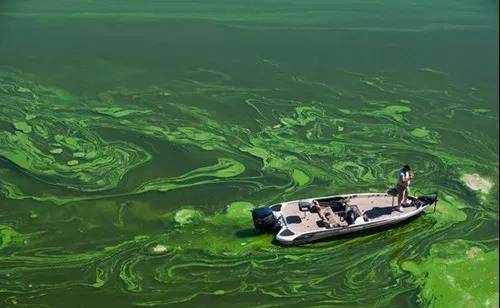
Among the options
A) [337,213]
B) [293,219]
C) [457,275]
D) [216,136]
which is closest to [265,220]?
[293,219]

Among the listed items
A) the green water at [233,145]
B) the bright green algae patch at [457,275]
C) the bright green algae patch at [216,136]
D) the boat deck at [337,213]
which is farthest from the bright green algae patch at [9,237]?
the bright green algae patch at [457,275]

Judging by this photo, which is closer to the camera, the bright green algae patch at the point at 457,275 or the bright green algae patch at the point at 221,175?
the bright green algae patch at the point at 457,275

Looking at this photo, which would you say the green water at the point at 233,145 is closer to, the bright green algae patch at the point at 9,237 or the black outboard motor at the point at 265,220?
the bright green algae patch at the point at 9,237

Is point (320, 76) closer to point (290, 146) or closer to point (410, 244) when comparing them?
point (290, 146)

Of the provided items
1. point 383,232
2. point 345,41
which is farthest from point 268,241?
point 345,41

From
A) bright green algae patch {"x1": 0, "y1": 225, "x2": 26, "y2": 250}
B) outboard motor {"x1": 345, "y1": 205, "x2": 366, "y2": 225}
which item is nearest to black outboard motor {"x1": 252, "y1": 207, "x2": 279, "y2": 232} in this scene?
outboard motor {"x1": 345, "y1": 205, "x2": 366, "y2": 225}

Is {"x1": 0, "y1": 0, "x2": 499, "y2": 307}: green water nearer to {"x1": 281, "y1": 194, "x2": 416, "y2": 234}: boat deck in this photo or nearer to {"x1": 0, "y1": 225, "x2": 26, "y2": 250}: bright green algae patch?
{"x1": 0, "y1": 225, "x2": 26, "y2": 250}: bright green algae patch
